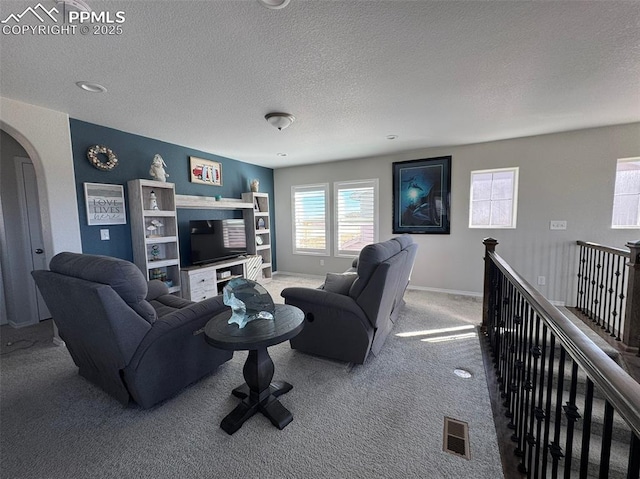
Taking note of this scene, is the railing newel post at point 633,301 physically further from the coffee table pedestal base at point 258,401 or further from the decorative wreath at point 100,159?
the decorative wreath at point 100,159

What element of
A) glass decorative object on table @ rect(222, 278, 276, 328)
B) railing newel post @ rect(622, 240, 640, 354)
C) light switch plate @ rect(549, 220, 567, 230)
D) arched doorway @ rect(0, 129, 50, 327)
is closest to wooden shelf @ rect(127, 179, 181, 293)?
arched doorway @ rect(0, 129, 50, 327)

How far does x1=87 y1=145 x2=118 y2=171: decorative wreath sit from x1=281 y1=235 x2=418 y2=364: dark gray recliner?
2.74 meters

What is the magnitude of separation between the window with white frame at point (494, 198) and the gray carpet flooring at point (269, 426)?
2.55 metres

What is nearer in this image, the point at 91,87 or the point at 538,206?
the point at 91,87

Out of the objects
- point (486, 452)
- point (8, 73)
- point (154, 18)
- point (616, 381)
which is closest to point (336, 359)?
point (486, 452)

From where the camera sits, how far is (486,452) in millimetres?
1555

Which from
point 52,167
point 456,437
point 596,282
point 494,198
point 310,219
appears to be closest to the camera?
point 456,437

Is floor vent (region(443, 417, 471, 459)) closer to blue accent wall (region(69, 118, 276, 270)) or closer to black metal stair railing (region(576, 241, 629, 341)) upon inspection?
black metal stair railing (region(576, 241, 629, 341))

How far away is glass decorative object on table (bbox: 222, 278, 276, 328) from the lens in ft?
5.93

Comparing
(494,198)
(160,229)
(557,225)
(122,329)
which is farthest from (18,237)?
(557,225)

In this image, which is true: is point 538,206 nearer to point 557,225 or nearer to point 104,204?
point 557,225

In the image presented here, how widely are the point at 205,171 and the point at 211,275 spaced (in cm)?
179

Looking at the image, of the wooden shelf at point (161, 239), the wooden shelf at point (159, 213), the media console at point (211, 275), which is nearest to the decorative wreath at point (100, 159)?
the wooden shelf at point (159, 213)

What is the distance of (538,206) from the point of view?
393 cm
